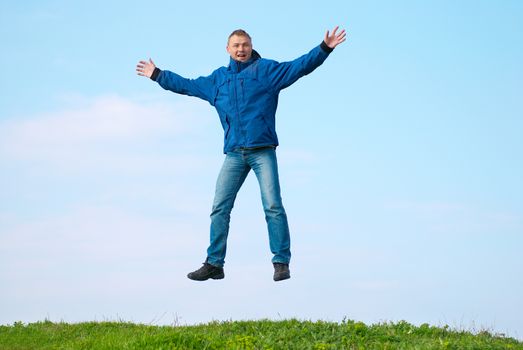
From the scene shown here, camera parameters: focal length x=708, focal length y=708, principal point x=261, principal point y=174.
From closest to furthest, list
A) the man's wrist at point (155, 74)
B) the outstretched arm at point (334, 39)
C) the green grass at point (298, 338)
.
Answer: the green grass at point (298, 338)
the outstretched arm at point (334, 39)
the man's wrist at point (155, 74)

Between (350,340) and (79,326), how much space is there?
6125 millimetres

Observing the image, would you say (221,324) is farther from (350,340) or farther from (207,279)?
(350,340)

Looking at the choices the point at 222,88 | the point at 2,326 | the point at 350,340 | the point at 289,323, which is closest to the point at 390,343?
the point at 350,340

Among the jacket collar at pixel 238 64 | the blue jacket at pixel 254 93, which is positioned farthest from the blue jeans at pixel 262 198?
the jacket collar at pixel 238 64

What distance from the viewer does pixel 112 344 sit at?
Answer: 10188 millimetres

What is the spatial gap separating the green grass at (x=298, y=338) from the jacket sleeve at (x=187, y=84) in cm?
381

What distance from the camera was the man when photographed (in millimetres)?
11117

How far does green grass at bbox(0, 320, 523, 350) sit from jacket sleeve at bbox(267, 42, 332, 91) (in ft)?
12.6

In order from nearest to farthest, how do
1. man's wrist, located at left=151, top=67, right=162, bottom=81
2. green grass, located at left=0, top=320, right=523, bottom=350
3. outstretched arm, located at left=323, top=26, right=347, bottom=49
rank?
green grass, located at left=0, top=320, right=523, bottom=350
outstretched arm, located at left=323, top=26, right=347, bottom=49
man's wrist, located at left=151, top=67, right=162, bottom=81

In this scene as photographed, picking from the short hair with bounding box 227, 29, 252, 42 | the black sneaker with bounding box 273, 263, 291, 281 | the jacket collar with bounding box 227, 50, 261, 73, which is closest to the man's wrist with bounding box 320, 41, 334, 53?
the jacket collar with bounding box 227, 50, 261, 73

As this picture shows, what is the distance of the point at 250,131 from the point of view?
11148 millimetres

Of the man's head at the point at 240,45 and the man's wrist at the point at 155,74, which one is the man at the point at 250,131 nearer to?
the man's head at the point at 240,45

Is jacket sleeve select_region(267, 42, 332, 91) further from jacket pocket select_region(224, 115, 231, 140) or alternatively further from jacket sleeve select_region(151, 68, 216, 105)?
jacket sleeve select_region(151, 68, 216, 105)

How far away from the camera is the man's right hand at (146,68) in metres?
12.5
